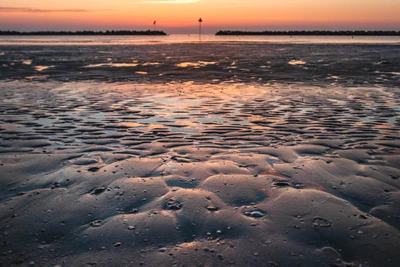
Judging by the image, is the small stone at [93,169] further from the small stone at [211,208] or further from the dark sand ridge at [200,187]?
the small stone at [211,208]

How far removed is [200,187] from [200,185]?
0.25 ft

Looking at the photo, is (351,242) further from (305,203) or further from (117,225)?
(117,225)

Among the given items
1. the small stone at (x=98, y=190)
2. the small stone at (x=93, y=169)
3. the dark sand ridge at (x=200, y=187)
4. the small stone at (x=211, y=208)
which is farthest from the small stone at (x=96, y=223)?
the small stone at (x=93, y=169)

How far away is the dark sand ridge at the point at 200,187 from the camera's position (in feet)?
11.1

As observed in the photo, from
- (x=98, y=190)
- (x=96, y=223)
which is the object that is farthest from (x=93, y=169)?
(x=96, y=223)

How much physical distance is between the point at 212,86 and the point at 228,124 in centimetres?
721

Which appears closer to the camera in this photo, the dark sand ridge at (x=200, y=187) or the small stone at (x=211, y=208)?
the dark sand ridge at (x=200, y=187)

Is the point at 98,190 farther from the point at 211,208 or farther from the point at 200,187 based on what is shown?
the point at 211,208

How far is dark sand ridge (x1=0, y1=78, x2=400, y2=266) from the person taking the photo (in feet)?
11.1

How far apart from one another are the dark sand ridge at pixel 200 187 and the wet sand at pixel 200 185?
0.8 inches

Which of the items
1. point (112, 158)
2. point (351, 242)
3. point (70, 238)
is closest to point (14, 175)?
point (112, 158)

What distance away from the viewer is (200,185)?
16.2ft

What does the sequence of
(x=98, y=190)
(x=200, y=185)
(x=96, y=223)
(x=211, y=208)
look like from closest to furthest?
1. (x=96, y=223)
2. (x=211, y=208)
3. (x=98, y=190)
4. (x=200, y=185)

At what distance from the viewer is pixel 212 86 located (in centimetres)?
1551
